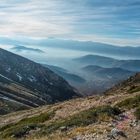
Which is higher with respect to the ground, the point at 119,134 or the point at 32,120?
the point at 119,134

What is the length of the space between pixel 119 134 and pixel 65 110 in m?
28.2

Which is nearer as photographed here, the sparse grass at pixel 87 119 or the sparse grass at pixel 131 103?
the sparse grass at pixel 87 119

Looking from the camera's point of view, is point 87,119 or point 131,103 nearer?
point 87,119

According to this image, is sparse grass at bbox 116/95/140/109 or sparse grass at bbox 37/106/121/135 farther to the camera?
sparse grass at bbox 116/95/140/109

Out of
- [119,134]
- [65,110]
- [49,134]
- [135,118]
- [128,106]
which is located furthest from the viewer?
[65,110]

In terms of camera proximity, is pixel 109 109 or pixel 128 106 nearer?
pixel 109 109

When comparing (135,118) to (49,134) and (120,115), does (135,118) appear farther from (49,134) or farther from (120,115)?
(49,134)

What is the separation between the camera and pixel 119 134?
Answer: 2891 cm

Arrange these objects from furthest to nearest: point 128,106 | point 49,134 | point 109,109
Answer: point 128,106 → point 109,109 → point 49,134

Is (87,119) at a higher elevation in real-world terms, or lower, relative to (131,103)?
higher

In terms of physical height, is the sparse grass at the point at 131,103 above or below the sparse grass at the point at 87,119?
below

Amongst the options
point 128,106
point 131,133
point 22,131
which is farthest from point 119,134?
point 128,106

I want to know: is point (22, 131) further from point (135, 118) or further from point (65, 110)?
point (65, 110)

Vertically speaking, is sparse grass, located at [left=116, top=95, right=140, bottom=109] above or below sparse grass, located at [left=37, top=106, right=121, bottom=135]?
below
